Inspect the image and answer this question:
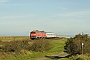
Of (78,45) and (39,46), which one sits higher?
(78,45)

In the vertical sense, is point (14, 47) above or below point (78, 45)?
below

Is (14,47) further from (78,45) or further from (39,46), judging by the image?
(78,45)

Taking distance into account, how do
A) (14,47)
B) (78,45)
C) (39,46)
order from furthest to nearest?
1. (39,46)
2. (14,47)
3. (78,45)

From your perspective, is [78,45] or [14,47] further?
[14,47]

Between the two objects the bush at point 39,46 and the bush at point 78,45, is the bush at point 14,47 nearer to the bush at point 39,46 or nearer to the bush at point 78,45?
the bush at point 39,46

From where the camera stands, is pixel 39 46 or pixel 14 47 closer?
pixel 14 47

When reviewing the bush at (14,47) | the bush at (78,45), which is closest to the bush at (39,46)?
the bush at (14,47)

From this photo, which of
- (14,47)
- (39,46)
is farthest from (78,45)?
(39,46)

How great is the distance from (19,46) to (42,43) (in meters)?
6.91

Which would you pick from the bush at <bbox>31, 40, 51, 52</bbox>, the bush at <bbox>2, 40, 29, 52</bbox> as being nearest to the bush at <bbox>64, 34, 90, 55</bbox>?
the bush at <bbox>2, 40, 29, 52</bbox>

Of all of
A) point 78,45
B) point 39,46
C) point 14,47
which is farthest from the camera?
point 39,46

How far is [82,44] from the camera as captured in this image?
3153 centimetres

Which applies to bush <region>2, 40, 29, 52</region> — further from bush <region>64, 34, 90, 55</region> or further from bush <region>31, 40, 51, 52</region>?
bush <region>64, 34, 90, 55</region>

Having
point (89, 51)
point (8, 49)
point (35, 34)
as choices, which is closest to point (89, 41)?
point (89, 51)
